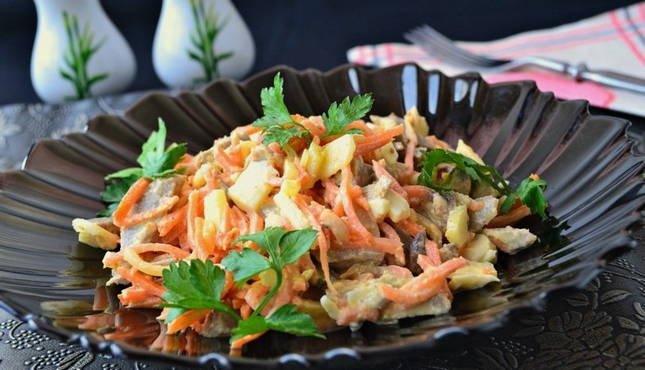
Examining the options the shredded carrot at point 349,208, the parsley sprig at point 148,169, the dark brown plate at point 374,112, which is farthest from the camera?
the parsley sprig at point 148,169

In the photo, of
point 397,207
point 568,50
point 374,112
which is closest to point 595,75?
point 568,50

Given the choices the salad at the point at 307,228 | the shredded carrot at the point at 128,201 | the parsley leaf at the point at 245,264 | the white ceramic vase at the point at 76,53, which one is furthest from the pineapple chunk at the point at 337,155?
the white ceramic vase at the point at 76,53

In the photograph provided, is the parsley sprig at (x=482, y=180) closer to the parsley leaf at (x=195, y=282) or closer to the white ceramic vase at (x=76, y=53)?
the parsley leaf at (x=195, y=282)

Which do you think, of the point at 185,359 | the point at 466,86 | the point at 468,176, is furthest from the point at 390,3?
the point at 185,359

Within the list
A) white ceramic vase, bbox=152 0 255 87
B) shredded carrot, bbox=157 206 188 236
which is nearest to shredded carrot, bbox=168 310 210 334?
shredded carrot, bbox=157 206 188 236

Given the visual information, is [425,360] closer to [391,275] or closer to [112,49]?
[391,275]

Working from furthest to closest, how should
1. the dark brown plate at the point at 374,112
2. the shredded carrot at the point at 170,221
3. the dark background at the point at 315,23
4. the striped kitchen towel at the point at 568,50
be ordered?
the dark background at the point at 315,23 < the striped kitchen towel at the point at 568,50 < the shredded carrot at the point at 170,221 < the dark brown plate at the point at 374,112

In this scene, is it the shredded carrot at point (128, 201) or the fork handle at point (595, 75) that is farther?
the fork handle at point (595, 75)

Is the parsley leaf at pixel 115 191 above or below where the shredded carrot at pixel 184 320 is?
above

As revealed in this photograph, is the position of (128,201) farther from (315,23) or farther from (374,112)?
(315,23)
